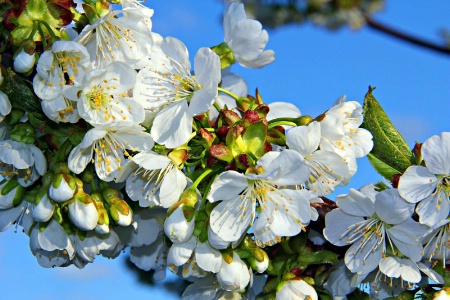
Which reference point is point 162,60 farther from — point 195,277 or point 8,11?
point 195,277

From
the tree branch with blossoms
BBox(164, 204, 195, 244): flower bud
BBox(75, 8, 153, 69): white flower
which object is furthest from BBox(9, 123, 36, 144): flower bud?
BBox(164, 204, 195, 244): flower bud

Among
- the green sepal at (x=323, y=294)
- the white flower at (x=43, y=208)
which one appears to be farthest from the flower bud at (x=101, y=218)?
the green sepal at (x=323, y=294)

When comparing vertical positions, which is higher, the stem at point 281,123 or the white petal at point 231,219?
the stem at point 281,123

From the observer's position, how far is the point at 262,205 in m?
1.58

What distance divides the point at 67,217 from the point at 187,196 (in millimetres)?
359

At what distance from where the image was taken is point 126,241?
1.87 m

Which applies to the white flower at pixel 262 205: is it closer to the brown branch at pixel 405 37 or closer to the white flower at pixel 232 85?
the white flower at pixel 232 85

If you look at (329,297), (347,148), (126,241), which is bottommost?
(126,241)

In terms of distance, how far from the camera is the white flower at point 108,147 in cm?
158

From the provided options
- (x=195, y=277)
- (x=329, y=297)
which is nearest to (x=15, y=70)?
(x=195, y=277)

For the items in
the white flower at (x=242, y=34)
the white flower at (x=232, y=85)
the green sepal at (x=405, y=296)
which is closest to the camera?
the green sepal at (x=405, y=296)

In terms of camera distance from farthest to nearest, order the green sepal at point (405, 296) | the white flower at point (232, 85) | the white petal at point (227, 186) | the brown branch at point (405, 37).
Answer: the brown branch at point (405, 37) < the white flower at point (232, 85) < the green sepal at point (405, 296) < the white petal at point (227, 186)

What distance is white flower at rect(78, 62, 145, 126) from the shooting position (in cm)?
157

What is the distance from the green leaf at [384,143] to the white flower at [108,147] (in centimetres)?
54
